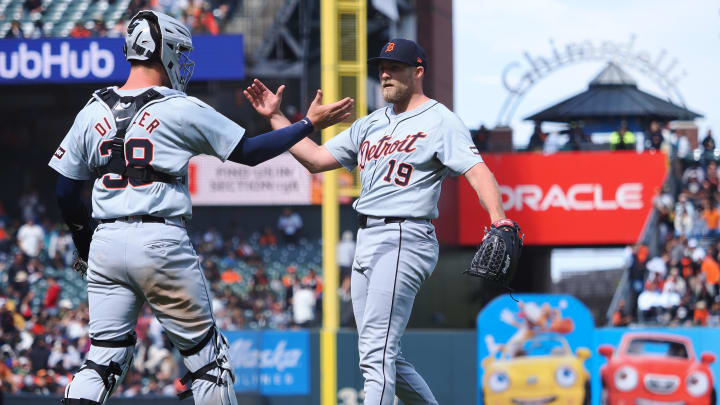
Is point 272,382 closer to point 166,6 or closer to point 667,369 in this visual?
point 667,369

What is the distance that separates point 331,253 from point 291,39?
7866mm

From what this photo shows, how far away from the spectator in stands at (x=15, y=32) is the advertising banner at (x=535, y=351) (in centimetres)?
1107

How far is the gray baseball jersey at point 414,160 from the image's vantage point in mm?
4926

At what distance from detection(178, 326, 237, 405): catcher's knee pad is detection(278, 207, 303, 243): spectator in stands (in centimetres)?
1612

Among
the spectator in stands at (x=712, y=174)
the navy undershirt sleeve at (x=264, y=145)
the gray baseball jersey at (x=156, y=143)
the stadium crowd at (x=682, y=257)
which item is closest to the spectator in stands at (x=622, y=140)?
the stadium crowd at (x=682, y=257)

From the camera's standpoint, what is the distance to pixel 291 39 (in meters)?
23.0

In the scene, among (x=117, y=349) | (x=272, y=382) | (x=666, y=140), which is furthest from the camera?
(x=666, y=140)

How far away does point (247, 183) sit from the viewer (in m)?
21.9

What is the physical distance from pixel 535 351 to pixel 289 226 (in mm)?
7373

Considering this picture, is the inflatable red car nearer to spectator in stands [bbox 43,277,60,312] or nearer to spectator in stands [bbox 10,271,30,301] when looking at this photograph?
spectator in stands [bbox 43,277,60,312]

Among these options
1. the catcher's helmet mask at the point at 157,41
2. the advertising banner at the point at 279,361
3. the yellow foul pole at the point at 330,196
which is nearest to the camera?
the catcher's helmet mask at the point at 157,41

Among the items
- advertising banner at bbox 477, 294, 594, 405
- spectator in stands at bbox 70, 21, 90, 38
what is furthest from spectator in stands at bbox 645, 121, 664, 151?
spectator in stands at bbox 70, 21, 90, 38

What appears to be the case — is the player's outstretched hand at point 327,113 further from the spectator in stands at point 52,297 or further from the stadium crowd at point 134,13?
the stadium crowd at point 134,13

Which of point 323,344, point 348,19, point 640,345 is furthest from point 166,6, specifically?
point 640,345
